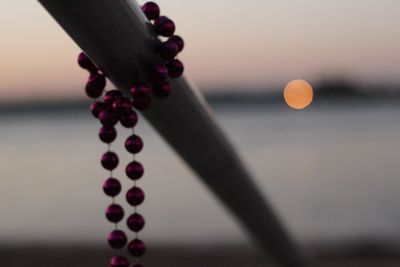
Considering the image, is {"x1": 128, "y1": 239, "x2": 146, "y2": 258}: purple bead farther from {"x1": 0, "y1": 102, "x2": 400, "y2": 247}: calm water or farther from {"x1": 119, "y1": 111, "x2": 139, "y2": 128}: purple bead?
{"x1": 0, "y1": 102, "x2": 400, "y2": 247}: calm water

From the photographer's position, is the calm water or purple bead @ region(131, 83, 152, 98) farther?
the calm water

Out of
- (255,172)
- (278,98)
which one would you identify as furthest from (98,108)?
(278,98)

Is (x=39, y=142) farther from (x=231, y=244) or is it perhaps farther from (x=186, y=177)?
(x=231, y=244)

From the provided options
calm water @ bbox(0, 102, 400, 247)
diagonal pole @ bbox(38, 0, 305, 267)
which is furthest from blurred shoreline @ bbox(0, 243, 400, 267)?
diagonal pole @ bbox(38, 0, 305, 267)

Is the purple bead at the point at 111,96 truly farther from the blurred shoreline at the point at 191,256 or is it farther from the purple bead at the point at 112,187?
the blurred shoreline at the point at 191,256

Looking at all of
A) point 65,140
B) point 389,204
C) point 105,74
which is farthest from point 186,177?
point 105,74

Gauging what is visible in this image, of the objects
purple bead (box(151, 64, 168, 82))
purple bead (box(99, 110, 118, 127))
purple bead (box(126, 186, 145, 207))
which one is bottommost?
purple bead (box(126, 186, 145, 207))

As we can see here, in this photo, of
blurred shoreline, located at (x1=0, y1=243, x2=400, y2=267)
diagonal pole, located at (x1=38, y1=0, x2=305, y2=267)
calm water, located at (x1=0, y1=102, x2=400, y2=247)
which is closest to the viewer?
diagonal pole, located at (x1=38, y1=0, x2=305, y2=267)

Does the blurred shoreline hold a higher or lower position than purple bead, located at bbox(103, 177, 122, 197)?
higher

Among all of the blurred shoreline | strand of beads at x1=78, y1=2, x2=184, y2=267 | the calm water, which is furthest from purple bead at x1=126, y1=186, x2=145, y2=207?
the blurred shoreline

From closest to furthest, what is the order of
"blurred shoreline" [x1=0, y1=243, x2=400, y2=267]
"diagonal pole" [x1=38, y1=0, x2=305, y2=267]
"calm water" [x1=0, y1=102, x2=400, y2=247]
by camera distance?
"diagonal pole" [x1=38, y1=0, x2=305, y2=267] → "blurred shoreline" [x1=0, y1=243, x2=400, y2=267] → "calm water" [x1=0, y1=102, x2=400, y2=247]
